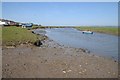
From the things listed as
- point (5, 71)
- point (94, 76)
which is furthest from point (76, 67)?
point (5, 71)

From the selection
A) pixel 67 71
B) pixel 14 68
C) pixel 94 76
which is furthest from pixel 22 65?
pixel 94 76

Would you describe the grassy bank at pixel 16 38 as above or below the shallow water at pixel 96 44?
above

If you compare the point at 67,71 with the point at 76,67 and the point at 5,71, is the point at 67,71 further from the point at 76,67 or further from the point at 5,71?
the point at 5,71

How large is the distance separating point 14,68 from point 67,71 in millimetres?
4127

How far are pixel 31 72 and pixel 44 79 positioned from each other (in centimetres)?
206

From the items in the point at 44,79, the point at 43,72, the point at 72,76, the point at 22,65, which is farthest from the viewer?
the point at 22,65

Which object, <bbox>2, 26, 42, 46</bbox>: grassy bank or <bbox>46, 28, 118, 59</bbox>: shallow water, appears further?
<bbox>2, 26, 42, 46</bbox>: grassy bank

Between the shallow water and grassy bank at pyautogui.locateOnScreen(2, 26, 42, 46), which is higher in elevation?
grassy bank at pyautogui.locateOnScreen(2, 26, 42, 46)

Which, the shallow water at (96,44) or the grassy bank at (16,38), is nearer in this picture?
the shallow water at (96,44)

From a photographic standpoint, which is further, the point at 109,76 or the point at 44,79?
the point at 109,76

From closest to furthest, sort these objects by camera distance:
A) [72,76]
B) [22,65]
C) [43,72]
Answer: [72,76] < [43,72] < [22,65]

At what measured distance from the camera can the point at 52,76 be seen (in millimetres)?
14898

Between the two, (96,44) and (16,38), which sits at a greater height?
(16,38)

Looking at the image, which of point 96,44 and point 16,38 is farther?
point 96,44
